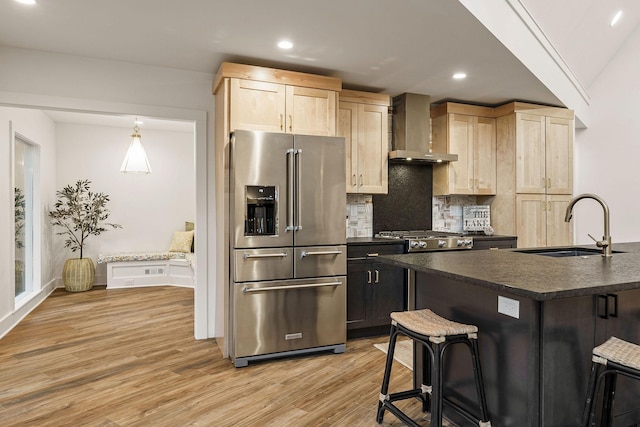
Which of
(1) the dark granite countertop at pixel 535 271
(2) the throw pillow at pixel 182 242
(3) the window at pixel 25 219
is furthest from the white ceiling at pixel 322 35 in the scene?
(2) the throw pillow at pixel 182 242

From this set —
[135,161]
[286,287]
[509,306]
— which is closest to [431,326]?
[509,306]

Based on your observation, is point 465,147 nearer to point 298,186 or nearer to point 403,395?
point 298,186

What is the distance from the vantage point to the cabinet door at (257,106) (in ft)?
11.3

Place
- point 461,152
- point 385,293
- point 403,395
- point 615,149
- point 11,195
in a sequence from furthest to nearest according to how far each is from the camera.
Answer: point 615,149 → point 461,152 → point 11,195 → point 385,293 → point 403,395

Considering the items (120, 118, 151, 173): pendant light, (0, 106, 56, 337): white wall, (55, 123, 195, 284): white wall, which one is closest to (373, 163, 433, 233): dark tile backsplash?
(120, 118, 151, 173): pendant light

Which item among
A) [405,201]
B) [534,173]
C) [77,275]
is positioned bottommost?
[77,275]

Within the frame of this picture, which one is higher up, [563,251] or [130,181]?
[130,181]

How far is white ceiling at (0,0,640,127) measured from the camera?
8.68ft

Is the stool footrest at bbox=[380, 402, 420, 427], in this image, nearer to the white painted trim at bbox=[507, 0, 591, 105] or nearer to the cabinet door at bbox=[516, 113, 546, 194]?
the white painted trim at bbox=[507, 0, 591, 105]

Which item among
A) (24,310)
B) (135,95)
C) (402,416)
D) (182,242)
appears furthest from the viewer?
(182,242)

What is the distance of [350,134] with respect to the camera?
420 cm

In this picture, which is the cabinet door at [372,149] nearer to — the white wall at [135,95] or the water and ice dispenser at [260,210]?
the water and ice dispenser at [260,210]

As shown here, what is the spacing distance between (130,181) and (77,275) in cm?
173

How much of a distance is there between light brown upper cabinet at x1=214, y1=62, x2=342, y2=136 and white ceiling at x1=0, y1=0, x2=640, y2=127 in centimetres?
13
